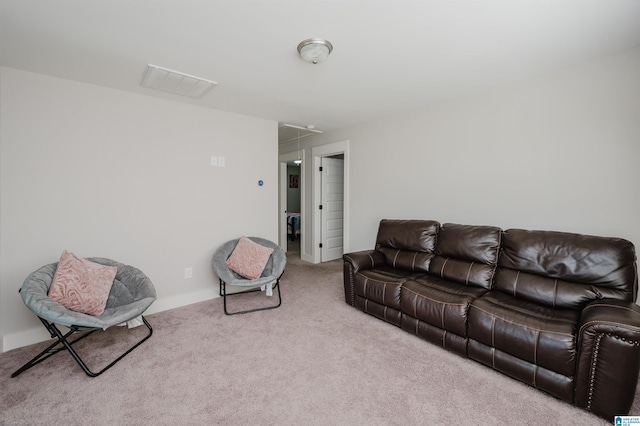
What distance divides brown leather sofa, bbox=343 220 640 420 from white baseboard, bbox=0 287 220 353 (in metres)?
1.82

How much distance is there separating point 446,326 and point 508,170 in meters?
1.71

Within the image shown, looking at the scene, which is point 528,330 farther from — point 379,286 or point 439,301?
point 379,286

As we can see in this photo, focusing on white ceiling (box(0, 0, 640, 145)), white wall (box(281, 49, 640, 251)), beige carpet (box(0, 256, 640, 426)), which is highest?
white ceiling (box(0, 0, 640, 145))

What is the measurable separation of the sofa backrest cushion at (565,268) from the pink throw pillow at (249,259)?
2.44 m

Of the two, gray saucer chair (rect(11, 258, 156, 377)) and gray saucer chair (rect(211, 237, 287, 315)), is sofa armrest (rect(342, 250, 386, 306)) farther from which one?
gray saucer chair (rect(11, 258, 156, 377))

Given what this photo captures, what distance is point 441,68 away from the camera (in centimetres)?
242

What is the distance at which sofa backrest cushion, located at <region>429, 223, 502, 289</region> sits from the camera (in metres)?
2.54

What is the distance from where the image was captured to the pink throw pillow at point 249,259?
10.8 feet

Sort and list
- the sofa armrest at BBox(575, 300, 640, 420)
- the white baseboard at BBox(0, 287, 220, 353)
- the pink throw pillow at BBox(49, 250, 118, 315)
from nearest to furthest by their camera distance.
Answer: the sofa armrest at BBox(575, 300, 640, 420) → the pink throw pillow at BBox(49, 250, 118, 315) → the white baseboard at BBox(0, 287, 220, 353)

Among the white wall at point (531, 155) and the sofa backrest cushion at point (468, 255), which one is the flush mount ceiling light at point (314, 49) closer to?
the white wall at point (531, 155)

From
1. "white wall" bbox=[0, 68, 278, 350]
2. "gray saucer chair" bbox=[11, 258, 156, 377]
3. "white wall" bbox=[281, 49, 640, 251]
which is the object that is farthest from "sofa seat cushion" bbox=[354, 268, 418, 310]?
"gray saucer chair" bbox=[11, 258, 156, 377]

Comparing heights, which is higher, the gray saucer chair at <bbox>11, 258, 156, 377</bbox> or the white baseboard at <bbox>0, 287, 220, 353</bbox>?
the gray saucer chair at <bbox>11, 258, 156, 377</bbox>

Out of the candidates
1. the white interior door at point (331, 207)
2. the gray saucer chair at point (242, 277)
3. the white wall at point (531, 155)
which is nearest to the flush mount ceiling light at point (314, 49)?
the white wall at point (531, 155)

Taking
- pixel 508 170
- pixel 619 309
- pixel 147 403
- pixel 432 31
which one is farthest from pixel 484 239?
pixel 147 403
